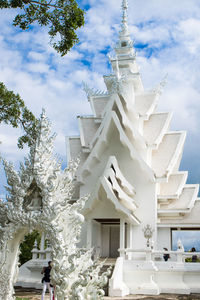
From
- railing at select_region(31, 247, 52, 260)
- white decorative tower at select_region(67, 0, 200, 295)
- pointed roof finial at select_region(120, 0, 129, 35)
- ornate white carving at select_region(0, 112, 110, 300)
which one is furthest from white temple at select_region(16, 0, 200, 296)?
ornate white carving at select_region(0, 112, 110, 300)

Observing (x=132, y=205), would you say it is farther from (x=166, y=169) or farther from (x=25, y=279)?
(x=25, y=279)

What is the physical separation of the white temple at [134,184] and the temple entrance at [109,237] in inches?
1.9

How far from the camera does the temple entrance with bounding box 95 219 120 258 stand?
60.2 feet

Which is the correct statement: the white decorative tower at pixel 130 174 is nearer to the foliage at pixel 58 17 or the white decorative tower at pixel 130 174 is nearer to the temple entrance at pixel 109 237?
the temple entrance at pixel 109 237

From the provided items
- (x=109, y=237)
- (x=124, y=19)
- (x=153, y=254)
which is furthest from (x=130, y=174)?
(x=124, y=19)

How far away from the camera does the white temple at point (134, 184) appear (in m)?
15.0

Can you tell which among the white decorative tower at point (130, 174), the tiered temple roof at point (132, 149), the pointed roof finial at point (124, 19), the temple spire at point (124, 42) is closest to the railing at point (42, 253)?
the white decorative tower at point (130, 174)

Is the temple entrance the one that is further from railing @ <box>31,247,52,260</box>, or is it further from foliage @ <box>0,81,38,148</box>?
foliage @ <box>0,81,38,148</box>

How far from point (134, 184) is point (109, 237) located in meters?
3.09

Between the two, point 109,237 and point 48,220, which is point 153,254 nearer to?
point 109,237

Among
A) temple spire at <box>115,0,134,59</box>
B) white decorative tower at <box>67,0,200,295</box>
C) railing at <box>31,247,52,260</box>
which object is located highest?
temple spire at <box>115,0,134,59</box>

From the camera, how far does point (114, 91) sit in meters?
19.9

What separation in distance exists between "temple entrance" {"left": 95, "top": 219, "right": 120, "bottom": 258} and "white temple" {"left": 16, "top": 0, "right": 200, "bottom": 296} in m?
0.05

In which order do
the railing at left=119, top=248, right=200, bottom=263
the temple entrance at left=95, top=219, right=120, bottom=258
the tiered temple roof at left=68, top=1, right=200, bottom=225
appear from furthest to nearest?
1. the temple entrance at left=95, top=219, right=120, bottom=258
2. the tiered temple roof at left=68, top=1, right=200, bottom=225
3. the railing at left=119, top=248, right=200, bottom=263
